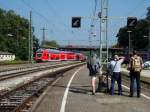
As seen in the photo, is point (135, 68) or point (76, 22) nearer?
point (135, 68)

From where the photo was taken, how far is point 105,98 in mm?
18828

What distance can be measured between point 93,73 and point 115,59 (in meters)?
1.10

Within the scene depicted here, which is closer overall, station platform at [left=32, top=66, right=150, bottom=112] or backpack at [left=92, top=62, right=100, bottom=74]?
station platform at [left=32, top=66, right=150, bottom=112]

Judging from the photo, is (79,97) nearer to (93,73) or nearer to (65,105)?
(93,73)

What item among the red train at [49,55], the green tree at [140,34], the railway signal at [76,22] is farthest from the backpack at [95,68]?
the green tree at [140,34]

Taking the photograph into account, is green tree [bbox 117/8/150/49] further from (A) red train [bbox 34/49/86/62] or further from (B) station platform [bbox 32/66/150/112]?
(B) station platform [bbox 32/66/150/112]

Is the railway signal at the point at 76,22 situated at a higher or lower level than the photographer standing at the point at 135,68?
higher

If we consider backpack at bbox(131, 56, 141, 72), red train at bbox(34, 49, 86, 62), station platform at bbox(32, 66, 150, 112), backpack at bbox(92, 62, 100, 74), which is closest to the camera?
station platform at bbox(32, 66, 150, 112)

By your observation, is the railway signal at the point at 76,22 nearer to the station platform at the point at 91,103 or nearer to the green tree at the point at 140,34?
the station platform at the point at 91,103

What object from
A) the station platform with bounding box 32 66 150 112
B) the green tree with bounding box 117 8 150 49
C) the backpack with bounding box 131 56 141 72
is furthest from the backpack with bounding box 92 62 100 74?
the green tree with bounding box 117 8 150 49

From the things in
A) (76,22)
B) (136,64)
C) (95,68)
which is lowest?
(95,68)

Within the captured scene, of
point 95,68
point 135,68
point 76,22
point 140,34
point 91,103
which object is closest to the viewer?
point 91,103

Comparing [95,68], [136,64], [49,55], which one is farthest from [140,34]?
[136,64]

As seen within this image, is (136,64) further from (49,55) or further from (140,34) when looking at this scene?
(140,34)
